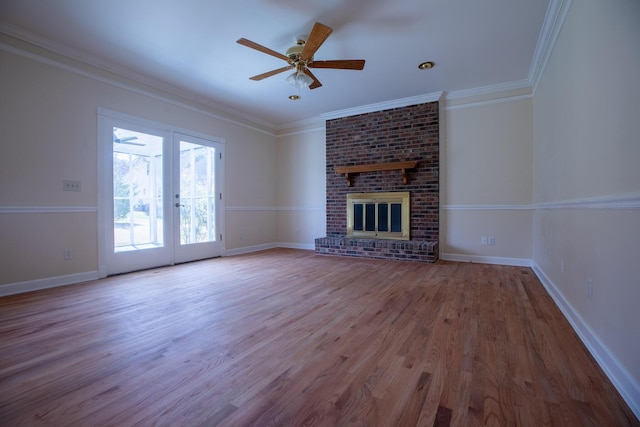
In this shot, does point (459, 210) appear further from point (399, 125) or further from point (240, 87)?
point (240, 87)

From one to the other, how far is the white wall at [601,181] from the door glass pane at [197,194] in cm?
452

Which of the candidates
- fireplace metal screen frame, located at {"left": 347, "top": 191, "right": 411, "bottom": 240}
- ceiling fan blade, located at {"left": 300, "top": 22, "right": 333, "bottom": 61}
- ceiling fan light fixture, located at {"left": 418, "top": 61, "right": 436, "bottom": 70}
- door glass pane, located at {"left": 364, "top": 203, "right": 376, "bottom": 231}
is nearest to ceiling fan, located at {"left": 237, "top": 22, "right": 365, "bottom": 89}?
ceiling fan blade, located at {"left": 300, "top": 22, "right": 333, "bottom": 61}

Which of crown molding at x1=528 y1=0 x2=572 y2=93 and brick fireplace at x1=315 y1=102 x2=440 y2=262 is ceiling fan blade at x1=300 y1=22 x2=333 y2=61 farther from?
brick fireplace at x1=315 y1=102 x2=440 y2=262

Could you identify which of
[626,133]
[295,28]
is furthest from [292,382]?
[295,28]

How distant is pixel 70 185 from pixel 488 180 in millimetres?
5361

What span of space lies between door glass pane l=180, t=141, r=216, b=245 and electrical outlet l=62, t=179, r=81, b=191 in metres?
1.26

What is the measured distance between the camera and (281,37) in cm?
289

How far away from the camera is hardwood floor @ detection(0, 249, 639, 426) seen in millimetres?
1136

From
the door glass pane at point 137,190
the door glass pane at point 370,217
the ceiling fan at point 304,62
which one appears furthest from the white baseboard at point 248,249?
the ceiling fan at point 304,62

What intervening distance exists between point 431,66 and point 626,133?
261 cm

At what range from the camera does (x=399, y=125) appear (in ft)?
15.5

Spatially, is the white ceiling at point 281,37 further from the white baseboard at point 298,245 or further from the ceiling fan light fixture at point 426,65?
the white baseboard at point 298,245

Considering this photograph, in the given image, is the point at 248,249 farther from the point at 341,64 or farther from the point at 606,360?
the point at 606,360

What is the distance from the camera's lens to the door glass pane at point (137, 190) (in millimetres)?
3535
